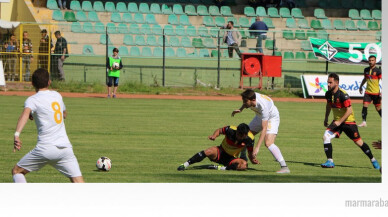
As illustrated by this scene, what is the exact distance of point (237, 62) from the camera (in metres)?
31.8

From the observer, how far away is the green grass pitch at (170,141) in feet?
40.2

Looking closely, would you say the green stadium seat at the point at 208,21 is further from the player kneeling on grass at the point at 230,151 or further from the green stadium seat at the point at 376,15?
the player kneeling on grass at the point at 230,151

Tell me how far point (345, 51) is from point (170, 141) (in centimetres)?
1680

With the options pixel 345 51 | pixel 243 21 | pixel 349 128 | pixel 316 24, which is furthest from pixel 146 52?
pixel 349 128

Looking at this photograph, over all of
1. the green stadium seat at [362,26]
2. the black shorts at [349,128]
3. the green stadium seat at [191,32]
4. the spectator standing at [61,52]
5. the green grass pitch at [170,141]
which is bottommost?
the green grass pitch at [170,141]

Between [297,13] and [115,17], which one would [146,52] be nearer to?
[115,17]

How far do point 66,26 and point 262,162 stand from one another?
764 inches

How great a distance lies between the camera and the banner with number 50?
3136 centimetres

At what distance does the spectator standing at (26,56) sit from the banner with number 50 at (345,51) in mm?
12044

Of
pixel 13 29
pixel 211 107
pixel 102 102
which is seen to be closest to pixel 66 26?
pixel 13 29

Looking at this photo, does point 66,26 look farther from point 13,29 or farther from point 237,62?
point 237,62

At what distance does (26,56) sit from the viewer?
29594 millimetres

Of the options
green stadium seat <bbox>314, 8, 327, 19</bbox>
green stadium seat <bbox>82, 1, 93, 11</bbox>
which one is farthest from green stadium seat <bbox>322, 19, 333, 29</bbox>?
green stadium seat <bbox>82, 1, 93, 11</bbox>

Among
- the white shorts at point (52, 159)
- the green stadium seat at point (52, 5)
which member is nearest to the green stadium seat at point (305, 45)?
the green stadium seat at point (52, 5)
